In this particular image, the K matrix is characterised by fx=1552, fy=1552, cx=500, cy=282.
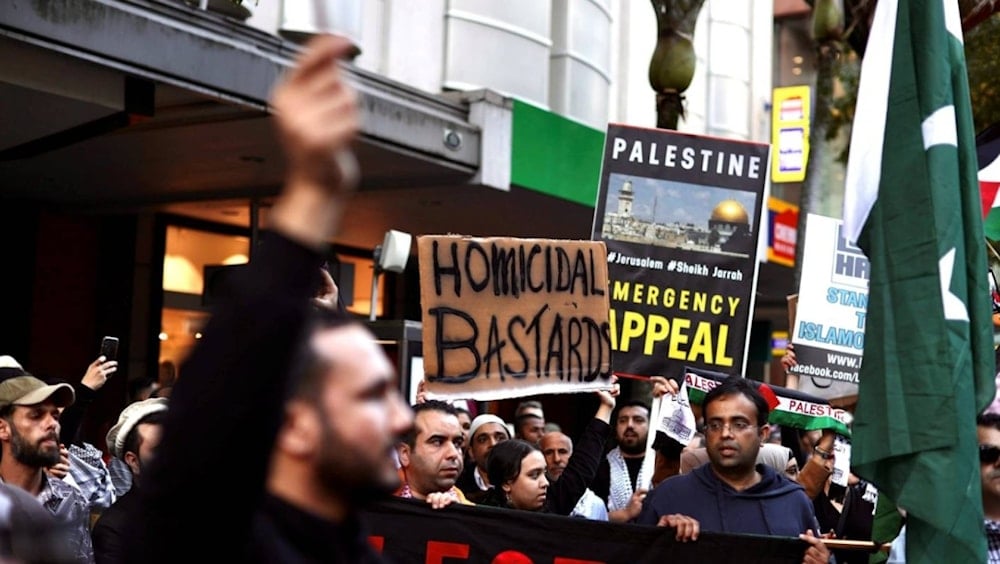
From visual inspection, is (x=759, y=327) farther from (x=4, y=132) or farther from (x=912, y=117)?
(x=912, y=117)

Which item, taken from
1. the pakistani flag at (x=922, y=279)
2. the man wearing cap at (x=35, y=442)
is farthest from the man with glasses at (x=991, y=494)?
the man wearing cap at (x=35, y=442)

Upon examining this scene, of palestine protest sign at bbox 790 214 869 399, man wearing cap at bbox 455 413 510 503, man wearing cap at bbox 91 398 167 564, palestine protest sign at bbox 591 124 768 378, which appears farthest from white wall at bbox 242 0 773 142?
man wearing cap at bbox 91 398 167 564

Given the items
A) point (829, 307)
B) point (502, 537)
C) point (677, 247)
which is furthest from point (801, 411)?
point (502, 537)

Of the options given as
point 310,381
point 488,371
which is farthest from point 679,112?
point 310,381

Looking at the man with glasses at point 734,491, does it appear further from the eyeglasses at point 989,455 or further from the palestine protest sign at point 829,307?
the palestine protest sign at point 829,307

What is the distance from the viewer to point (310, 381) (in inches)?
86.7

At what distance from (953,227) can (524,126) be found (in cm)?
1127

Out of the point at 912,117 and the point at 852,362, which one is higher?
the point at 912,117

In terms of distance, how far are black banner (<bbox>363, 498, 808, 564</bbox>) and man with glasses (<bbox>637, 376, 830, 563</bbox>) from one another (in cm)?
23

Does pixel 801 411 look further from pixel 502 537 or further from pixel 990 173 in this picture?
pixel 502 537

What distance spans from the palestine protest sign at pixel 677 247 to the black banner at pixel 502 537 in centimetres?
238

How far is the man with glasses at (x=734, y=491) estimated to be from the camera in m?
5.78

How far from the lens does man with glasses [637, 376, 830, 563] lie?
5.78 m

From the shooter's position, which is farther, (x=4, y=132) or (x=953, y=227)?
(x=4, y=132)
